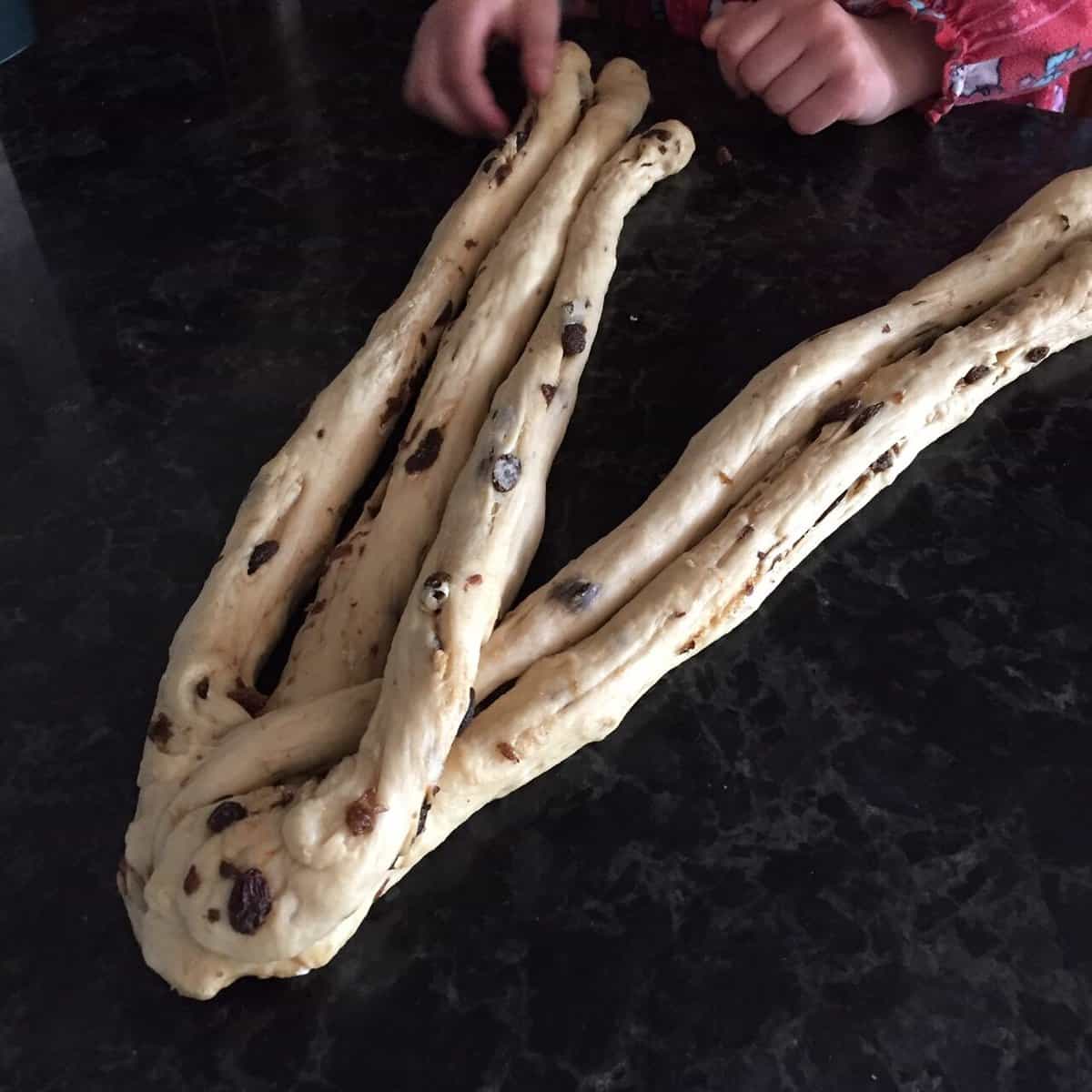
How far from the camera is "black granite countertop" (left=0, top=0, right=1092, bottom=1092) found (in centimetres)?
60

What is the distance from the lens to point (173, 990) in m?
0.60

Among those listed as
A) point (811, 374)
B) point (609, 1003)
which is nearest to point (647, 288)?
point (811, 374)

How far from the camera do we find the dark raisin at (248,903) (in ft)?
1.86

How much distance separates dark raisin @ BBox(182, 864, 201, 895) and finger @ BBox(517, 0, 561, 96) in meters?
0.77

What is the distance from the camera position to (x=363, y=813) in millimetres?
580

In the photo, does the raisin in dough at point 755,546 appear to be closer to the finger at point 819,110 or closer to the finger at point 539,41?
the finger at point 819,110

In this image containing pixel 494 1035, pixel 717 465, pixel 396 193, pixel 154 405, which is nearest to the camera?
pixel 494 1035

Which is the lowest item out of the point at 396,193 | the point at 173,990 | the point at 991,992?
the point at 991,992

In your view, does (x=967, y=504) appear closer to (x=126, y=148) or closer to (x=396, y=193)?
(x=396, y=193)

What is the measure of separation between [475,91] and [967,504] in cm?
62

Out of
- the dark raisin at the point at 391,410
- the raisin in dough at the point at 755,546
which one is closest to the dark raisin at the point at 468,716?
the raisin in dough at the point at 755,546

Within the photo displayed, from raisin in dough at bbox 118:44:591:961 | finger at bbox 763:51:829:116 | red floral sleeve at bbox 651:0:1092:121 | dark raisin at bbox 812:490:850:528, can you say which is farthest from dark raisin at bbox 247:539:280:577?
red floral sleeve at bbox 651:0:1092:121

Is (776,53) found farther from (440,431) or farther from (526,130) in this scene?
(440,431)

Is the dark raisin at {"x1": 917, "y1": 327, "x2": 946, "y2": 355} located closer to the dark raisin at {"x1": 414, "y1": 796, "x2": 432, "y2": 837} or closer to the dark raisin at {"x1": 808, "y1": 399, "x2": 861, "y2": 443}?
the dark raisin at {"x1": 808, "y1": 399, "x2": 861, "y2": 443}
